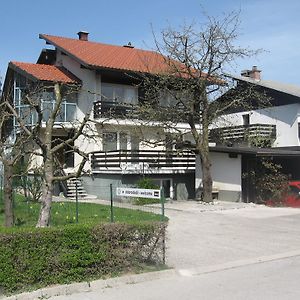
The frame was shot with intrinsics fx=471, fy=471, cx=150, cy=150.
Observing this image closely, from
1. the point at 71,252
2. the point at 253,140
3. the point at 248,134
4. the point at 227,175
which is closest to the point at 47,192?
the point at 71,252

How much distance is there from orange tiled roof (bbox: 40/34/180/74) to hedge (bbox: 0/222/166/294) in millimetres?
19774

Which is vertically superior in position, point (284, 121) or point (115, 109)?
point (115, 109)

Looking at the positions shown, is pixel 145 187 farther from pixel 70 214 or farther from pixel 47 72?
pixel 47 72

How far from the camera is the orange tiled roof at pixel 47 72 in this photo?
92.7 ft

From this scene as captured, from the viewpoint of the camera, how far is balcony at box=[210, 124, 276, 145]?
3266 centimetres

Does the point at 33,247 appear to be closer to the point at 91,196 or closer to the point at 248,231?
the point at 248,231

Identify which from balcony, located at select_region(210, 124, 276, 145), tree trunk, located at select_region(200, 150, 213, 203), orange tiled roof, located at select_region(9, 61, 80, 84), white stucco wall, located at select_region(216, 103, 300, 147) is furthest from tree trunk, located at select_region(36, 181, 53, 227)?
white stucco wall, located at select_region(216, 103, 300, 147)

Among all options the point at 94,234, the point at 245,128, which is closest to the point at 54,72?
the point at 245,128

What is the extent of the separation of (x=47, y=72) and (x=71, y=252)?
2388 cm

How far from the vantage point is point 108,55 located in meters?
31.4

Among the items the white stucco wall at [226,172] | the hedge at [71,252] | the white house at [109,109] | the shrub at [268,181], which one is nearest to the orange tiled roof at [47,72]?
the white house at [109,109]

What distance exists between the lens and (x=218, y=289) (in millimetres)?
7324

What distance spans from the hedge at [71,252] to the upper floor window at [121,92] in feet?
70.3

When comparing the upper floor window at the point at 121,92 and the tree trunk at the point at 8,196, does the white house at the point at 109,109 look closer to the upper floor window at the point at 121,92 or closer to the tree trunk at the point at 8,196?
the upper floor window at the point at 121,92
